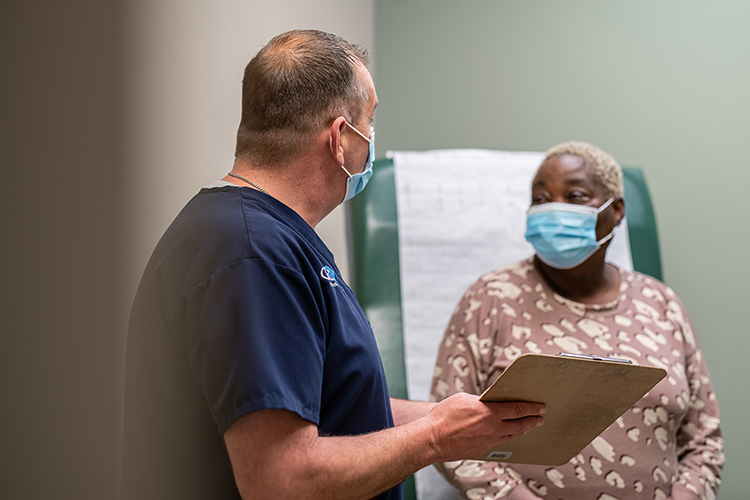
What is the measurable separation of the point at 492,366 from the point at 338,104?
984 millimetres

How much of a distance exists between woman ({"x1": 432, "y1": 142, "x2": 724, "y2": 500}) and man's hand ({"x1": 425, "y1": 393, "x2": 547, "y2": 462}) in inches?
24.5

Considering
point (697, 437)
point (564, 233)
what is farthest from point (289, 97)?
point (697, 437)

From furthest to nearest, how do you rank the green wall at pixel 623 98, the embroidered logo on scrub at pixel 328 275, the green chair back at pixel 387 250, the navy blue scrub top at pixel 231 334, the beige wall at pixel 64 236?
the green wall at pixel 623 98
the green chair back at pixel 387 250
the embroidered logo on scrub at pixel 328 275
the navy blue scrub top at pixel 231 334
the beige wall at pixel 64 236

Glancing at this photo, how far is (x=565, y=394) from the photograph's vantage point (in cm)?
102

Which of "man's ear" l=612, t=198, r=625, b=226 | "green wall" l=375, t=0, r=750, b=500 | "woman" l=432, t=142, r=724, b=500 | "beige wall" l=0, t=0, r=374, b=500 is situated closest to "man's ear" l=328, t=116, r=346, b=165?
"beige wall" l=0, t=0, r=374, b=500

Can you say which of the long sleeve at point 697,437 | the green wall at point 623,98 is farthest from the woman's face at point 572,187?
the green wall at point 623,98

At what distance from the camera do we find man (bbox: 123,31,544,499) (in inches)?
27.6

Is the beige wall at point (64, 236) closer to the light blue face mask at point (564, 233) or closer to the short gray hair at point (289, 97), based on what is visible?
the short gray hair at point (289, 97)

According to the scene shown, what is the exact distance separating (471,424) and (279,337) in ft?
1.22

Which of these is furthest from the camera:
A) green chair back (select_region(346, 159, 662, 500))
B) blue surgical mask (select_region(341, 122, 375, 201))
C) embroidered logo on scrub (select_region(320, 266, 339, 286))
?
green chair back (select_region(346, 159, 662, 500))

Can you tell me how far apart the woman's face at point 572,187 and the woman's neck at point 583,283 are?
0.11m

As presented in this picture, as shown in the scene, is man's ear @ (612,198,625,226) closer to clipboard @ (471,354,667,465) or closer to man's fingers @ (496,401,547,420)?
clipboard @ (471,354,667,465)

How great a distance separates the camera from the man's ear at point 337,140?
3.14 feet

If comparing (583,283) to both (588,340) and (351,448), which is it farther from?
(351,448)
